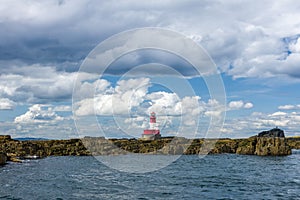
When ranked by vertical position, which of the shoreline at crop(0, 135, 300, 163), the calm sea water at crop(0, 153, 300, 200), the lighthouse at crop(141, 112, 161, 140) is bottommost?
the calm sea water at crop(0, 153, 300, 200)

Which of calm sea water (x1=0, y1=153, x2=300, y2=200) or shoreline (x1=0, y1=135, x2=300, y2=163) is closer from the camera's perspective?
calm sea water (x1=0, y1=153, x2=300, y2=200)

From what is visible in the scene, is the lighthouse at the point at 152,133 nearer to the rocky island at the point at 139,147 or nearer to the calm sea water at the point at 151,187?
the rocky island at the point at 139,147

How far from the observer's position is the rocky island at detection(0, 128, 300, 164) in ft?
477

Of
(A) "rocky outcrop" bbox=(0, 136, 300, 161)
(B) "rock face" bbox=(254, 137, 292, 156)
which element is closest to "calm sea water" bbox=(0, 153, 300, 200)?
(B) "rock face" bbox=(254, 137, 292, 156)

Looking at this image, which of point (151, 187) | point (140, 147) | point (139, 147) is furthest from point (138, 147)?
point (151, 187)

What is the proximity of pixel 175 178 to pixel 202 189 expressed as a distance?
13860 millimetres

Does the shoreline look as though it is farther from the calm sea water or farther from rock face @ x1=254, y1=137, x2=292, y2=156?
the calm sea water

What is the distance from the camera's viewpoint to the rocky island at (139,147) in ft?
477

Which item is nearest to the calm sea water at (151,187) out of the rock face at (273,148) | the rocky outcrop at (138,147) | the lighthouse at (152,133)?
the rock face at (273,148)

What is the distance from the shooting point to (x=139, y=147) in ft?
540

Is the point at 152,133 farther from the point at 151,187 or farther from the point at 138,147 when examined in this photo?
the point at 151,187

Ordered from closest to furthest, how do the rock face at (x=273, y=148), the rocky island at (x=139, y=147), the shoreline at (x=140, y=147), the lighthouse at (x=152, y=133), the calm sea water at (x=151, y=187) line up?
the calm sea water at (x=151, y=187) < the rock face at (x=273, y=148) < the rocky island at (x=139, y=147) < the shoreline at (x=140, y=147) < the lighthouse at (x=152, y=133)

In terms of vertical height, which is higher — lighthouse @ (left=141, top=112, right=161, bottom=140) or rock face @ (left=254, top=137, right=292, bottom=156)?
lighthouse @ (left=141, top=112, right=161, bottom=140)

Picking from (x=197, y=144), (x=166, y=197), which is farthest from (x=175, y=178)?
(x=197, y=144)
